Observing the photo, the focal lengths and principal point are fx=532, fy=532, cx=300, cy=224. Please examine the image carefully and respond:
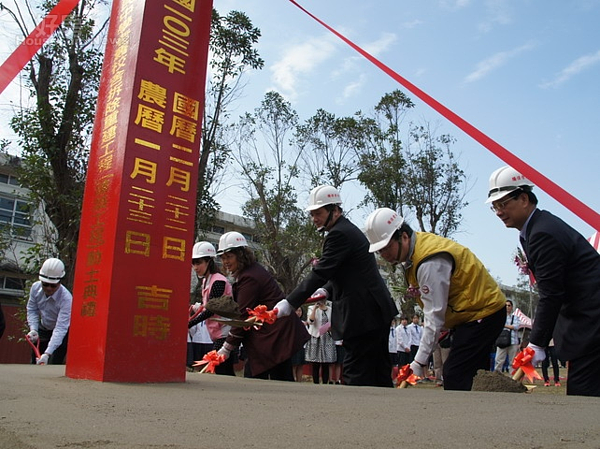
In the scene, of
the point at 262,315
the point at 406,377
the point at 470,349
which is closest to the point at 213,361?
the point at 262,315

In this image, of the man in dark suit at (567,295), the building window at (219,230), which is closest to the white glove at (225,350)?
the man in dark suit at (567,295)

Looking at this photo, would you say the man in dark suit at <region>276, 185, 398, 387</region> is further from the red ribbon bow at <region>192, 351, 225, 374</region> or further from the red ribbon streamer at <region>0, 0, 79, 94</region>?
the red ribbon streamer at <region>0, 0, 79, 94</region>

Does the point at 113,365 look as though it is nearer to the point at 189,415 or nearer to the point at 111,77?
the point at 189,415

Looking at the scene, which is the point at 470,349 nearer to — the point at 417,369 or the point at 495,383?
the point at 495,383

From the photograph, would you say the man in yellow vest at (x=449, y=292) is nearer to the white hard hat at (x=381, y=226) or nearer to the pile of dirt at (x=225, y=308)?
the white hard hat at (x=381, y=226)

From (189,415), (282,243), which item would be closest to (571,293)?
(189,415)

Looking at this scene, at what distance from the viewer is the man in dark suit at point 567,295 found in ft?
9.91

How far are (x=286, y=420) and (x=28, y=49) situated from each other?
3615 millimetres

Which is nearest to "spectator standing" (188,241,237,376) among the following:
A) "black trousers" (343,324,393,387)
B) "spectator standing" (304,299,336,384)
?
"black trousers" (343,324,393,387)

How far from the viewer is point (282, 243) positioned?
2242 cm

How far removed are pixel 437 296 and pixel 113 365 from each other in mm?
2080

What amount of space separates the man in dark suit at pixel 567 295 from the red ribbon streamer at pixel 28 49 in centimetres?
349

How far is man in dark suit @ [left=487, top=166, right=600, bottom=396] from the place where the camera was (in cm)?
302

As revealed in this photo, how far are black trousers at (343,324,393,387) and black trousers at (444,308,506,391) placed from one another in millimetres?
600
